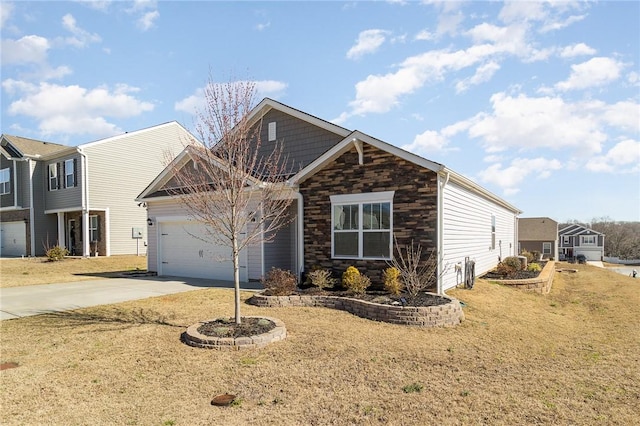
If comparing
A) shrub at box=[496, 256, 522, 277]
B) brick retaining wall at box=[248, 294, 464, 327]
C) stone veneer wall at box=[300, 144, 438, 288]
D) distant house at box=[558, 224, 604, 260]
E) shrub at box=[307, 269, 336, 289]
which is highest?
stone veneer wall at box=[300, 144, 438, 288]

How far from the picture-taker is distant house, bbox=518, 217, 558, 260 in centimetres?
4981

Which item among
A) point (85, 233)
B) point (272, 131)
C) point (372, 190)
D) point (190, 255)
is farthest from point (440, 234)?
point (85, 233)

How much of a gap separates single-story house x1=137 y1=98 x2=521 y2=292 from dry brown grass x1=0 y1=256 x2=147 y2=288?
409 centimetres

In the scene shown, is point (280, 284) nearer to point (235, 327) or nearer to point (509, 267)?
point (235, 327)

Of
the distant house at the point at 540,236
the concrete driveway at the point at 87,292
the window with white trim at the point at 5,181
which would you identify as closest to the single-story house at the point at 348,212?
the concrete driveway at the point at 87,292

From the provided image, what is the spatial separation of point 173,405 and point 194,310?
4.89 metres

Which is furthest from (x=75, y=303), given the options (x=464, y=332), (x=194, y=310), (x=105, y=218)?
(x=105, y=218)

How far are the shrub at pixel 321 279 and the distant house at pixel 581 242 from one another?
210 feet

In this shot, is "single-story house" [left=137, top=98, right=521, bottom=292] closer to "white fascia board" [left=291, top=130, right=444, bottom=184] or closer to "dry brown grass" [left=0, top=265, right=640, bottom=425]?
"white fascia board" [left=291, top=130, right=444, bottom=184]

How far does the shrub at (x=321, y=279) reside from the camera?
11.2m

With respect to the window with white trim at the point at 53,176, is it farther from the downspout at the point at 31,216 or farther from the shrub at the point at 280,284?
the shrub at the point at 280,284

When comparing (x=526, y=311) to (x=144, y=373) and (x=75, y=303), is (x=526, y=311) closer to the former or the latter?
(x=144, y=373)

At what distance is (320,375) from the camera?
217 inches

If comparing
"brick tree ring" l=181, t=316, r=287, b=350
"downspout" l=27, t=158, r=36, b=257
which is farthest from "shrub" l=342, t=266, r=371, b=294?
"downspout" l=27, t=158, r=36, b=257
